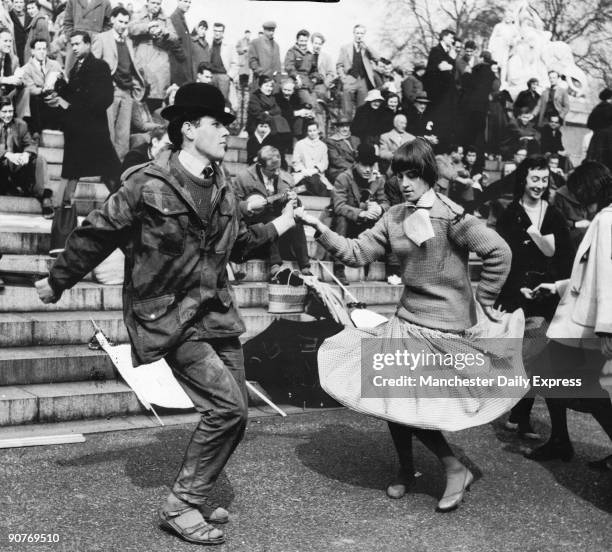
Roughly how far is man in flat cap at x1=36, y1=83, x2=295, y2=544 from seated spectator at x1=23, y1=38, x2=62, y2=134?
4.61 meters

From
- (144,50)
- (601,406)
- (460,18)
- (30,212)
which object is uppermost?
(460,18)

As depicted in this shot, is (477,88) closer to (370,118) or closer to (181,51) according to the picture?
(370,118)

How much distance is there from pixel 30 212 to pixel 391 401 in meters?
4.81

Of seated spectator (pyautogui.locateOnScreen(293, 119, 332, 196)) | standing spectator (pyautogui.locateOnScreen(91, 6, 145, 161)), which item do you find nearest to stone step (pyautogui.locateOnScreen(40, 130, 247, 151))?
standing spectator (pyautogui.locateOnScreen(91, 6, 145, 161))

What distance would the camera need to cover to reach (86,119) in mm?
8688

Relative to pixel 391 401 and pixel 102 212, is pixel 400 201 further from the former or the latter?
pixel 102 212

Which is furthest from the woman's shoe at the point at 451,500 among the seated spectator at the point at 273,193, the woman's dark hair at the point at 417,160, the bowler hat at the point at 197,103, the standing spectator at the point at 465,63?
the standing spectator at the point at 465,63

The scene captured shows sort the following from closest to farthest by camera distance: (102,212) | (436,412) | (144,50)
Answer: (102,212) → (436,412) → (144,50)

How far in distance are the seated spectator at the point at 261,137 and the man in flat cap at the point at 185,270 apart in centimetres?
590

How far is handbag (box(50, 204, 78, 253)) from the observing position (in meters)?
7.79

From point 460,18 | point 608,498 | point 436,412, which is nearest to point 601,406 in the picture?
point 608,498

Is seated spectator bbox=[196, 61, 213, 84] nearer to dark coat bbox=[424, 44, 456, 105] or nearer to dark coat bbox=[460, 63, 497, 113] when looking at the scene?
dark coat bbox=[424, 44, 456, 105]

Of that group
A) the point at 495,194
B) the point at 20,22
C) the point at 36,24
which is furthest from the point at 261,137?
the point at 495,194

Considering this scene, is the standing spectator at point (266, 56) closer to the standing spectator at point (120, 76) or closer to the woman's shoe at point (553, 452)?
the standing spectator at point (120, 76)
